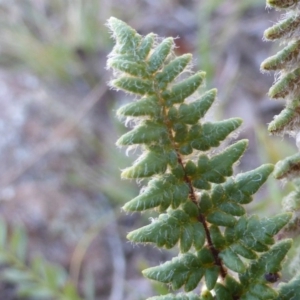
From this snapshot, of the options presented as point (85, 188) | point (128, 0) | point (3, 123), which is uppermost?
point (128, 0)

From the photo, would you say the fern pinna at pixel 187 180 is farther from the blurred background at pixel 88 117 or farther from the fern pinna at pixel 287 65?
the blurred background at pixel 88 117

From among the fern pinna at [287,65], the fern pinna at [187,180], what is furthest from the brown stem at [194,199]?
the fern pinna at [287,65]

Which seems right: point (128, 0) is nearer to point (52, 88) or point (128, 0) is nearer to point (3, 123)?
point (52, 88)

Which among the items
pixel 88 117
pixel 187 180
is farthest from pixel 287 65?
pixel 88 117

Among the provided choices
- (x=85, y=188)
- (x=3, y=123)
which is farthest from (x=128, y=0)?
(x=85, y=188)

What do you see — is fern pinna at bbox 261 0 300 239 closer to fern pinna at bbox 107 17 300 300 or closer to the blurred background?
fern pinna at bbox 107 17 300 300
